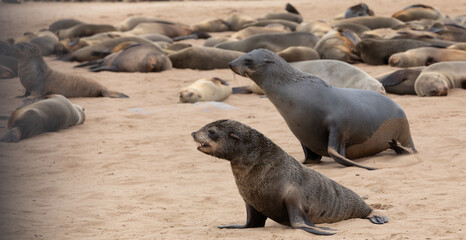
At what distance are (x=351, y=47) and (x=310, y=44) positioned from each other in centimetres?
90

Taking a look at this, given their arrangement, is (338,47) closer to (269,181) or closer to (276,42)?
(276,42)

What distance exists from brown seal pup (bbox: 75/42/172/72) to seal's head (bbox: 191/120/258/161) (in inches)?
333

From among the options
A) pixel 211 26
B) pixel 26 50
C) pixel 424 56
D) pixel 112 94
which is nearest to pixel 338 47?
pixel 424 56

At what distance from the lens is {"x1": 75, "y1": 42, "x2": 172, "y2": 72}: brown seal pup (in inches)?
461

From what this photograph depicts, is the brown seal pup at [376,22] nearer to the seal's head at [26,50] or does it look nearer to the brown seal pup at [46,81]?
the brown seal pup at [46,81]

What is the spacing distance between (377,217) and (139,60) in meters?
8.80

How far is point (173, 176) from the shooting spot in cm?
513

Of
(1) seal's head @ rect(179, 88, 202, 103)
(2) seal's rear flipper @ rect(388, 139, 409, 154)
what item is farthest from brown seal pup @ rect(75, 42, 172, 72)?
(2) seal's rear flipper @ rect(388, 139, 409, 154)

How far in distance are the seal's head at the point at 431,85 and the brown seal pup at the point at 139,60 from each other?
489cm

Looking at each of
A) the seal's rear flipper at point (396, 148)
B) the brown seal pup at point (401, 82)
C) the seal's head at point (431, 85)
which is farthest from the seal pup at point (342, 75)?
the seal's rear flipper at point (396, 148)

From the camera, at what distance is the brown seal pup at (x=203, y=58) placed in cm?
1201

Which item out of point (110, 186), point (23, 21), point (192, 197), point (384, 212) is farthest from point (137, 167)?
point (23, 21)

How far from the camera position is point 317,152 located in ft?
17.5

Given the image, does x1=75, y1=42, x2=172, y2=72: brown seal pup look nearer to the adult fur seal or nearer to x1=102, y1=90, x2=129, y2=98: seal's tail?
x1=102, y1=90, x2=129, y2=98: seal's tail
